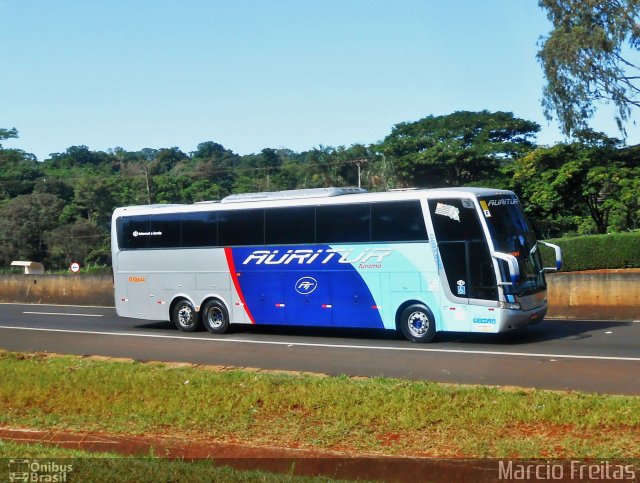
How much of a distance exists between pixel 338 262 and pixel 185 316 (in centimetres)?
501

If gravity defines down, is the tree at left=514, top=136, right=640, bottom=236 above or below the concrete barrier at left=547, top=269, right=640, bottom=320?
above

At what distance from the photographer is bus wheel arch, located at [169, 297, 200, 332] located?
21.2 m

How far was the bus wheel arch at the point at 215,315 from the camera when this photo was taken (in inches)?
816

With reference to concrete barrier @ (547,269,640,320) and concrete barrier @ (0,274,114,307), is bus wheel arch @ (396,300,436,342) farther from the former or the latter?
concrete barrier @ (0,274,114,307)

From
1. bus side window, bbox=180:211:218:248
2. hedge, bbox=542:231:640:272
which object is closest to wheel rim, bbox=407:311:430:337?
bus side window, bbox=180:211:218:248

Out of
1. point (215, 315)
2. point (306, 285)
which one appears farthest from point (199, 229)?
point (306, 285)

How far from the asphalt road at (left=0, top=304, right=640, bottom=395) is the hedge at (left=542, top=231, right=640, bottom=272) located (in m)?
9.82

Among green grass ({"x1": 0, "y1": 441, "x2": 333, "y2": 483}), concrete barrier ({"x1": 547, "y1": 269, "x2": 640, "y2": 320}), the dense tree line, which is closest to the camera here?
green grass ({"x1": 0, "y1": 441, "x2": 333, "y2": 483})

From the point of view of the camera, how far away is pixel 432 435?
852 centimetres

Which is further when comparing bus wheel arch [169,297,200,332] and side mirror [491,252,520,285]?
bus wheel arch [169,297,200,332]

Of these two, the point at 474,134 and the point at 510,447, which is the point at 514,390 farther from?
the point at 474,134

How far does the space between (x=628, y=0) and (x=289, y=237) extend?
69.3ft

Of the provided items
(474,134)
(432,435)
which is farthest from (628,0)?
(432,435)

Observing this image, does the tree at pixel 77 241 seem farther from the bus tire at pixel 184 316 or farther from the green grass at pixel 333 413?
the green grass at pixel 333 413
